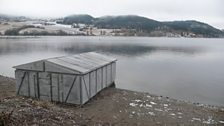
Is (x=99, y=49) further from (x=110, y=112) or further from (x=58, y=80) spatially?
(x=110, y=112)

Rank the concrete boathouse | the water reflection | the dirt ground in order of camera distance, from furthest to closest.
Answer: the water reflection, the concrete boathouse, the dirt ground

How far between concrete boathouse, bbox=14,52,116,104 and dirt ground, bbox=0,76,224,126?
36.8 inches

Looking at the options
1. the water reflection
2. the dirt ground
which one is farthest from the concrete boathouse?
the water reflection

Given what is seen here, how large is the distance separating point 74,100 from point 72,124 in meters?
8.49

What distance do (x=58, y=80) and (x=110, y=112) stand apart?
5393 millimetres

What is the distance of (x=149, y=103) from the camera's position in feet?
81.0

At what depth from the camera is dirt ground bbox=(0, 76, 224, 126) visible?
1386cm

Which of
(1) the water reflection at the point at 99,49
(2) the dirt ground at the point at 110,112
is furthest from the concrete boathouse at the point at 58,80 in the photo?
(1) the water reflection at the point at 99,49

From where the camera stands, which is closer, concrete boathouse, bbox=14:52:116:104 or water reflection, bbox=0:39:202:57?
concrete boathouse, bbox=14:52:116:104

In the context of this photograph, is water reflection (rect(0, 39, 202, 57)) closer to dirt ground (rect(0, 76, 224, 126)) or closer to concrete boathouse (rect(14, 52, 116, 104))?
dirt ground (rect(0, 76, 224, 126))

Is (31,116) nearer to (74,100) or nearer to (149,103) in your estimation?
(74,100)

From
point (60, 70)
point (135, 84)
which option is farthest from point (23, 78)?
point (135, 84)

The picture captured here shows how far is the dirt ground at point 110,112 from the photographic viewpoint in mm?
13855

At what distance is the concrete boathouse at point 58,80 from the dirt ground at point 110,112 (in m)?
0.94
